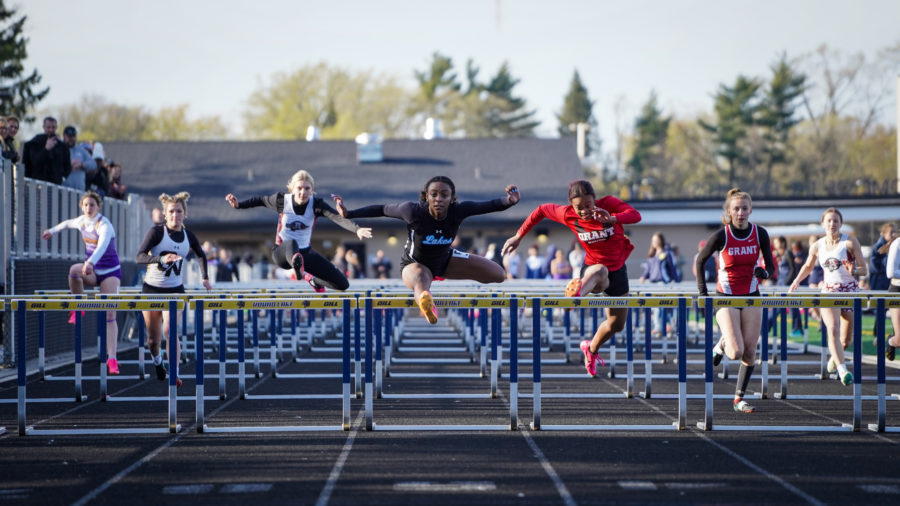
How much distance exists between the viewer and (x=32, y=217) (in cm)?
1638

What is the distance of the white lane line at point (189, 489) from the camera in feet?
21.9

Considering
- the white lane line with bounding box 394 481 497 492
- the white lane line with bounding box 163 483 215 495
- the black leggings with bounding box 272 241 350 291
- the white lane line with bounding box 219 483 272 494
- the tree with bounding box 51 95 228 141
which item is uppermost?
the tree with bounding box 51 95 228 141

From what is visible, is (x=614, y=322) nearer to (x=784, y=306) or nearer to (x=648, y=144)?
(x=784, y=306)

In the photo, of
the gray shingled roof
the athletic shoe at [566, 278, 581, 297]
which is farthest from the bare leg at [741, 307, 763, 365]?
the gray shingled roof

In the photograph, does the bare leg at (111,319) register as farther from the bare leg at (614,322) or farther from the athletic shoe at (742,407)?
the athletic shoe at (742,407)

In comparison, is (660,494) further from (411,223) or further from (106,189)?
(106,189)

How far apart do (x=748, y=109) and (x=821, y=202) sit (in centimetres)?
3073

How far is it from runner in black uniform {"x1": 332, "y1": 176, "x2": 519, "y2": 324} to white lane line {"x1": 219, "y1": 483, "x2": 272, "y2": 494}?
9.27ft

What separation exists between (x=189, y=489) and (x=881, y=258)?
1674 centimetres

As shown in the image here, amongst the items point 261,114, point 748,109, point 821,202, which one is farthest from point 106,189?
point 748,109

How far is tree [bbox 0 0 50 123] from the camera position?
40.7m

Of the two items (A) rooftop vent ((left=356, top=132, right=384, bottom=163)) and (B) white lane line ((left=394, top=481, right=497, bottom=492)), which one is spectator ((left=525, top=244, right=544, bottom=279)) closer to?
(A) rooftop vent ((left=356, top=132, right=384, bottom=163))

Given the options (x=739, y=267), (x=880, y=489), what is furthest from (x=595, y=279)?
(x=880, y=489)

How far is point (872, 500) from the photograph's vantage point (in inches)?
253
